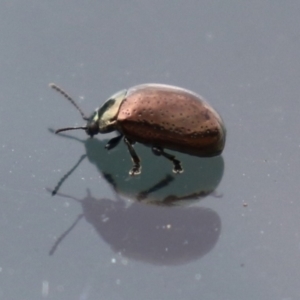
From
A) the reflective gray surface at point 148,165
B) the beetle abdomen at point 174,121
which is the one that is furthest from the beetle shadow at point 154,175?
the beetle abdomen at point 174,121

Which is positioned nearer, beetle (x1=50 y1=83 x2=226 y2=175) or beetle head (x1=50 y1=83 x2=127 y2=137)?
beetle (x1=50 y1=83 x2=226 y2=175)

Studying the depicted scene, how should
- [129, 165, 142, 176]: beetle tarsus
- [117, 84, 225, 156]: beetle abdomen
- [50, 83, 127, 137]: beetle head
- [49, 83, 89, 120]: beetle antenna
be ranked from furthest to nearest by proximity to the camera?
1. [49, 83, 89, 120]: beetle antenna
2. [50, 83, 127, 137]: beetle head
3. [129, 165, 142, 176]: beetle tarsus
4. [117, 84, 225, 156]: beetle abdomen

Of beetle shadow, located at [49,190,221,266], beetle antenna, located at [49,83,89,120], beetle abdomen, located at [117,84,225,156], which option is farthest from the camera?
beetle antenna, located at [49,83,89,120]

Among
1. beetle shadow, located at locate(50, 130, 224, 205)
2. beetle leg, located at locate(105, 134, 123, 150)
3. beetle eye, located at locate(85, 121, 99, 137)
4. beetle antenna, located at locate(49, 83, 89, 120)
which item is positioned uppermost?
beetle antenna, located at locate(49, 83, 89, 120)

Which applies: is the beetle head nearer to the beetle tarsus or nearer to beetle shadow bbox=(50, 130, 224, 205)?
beetle shadow bbox=(50, 130, 224, 205)

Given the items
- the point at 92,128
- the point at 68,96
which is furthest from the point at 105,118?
the point at 68,96

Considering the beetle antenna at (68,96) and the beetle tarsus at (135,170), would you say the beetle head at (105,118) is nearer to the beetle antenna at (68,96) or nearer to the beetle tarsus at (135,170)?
the beetle antenna at (68,96)

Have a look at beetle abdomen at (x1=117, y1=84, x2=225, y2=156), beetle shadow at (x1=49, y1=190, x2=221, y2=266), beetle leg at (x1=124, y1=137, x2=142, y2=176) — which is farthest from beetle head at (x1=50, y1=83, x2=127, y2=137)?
beetle shadow at (x1=49, y1=190, x2=221, y2=266)
